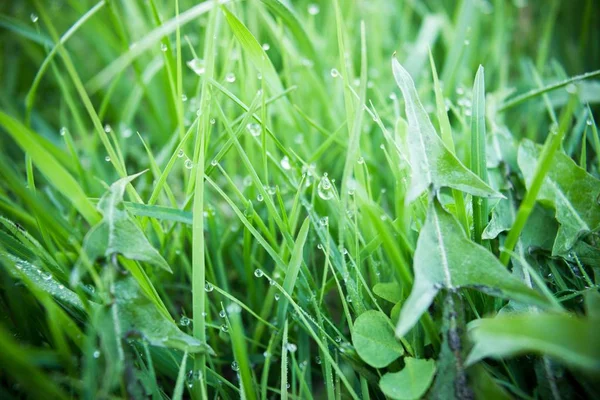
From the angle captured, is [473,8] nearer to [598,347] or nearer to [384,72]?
[384,72]

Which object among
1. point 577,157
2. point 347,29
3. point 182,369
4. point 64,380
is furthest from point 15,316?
point 577,157

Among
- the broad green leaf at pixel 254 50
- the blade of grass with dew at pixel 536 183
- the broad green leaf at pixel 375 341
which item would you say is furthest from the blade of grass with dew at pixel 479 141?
the broad green leaf at pixel 254 50

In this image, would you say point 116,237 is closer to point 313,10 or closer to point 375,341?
point 375,341

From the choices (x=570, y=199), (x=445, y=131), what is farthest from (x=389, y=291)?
(x=570, y=199)

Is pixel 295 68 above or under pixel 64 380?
above

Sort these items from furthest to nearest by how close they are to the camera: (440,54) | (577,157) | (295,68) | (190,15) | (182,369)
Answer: (440,54), (295,68), (577,157), (190,15), (182,369)
